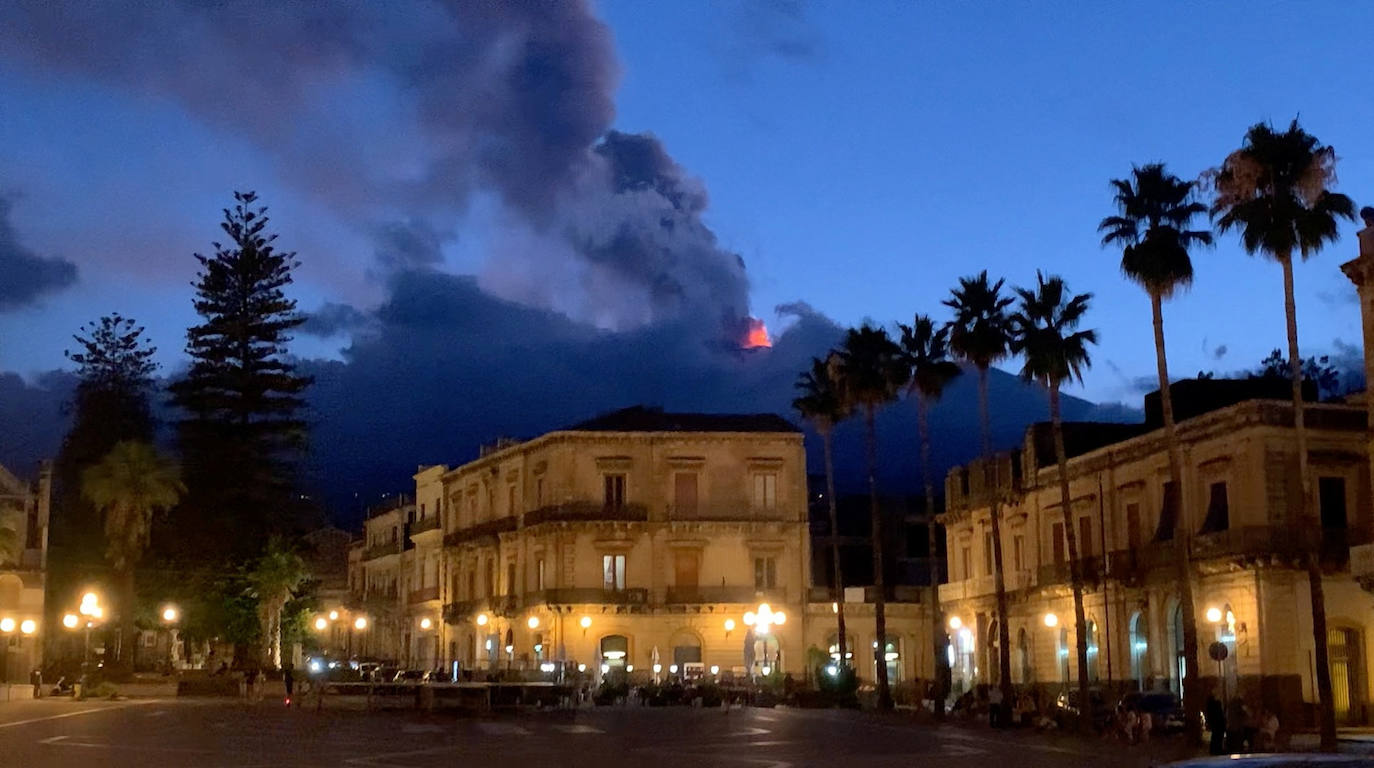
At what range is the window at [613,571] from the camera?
69.4 meters

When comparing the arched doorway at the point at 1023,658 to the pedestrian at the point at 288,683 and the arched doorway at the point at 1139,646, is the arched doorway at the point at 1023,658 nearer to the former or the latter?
the arched doorway at the point at 1139,646

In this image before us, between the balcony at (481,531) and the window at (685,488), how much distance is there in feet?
28.3

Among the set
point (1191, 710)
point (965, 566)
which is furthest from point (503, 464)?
point (1191, 710)

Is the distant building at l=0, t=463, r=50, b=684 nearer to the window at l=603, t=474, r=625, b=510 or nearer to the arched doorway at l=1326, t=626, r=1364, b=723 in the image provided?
the window at l=603, t=474, r=625, b=510

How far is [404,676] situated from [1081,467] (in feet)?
103

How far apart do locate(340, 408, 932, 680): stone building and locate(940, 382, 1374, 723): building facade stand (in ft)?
40.2

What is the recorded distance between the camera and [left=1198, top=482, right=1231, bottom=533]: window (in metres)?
43.0

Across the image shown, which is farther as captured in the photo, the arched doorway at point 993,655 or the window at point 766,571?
the window at point 766,571

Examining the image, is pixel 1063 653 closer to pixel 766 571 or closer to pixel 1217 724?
pixel 766 571

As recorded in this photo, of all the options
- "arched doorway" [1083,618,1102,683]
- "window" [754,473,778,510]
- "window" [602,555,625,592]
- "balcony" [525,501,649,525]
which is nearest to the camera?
"arched doorway" [1083,618,1102,683]

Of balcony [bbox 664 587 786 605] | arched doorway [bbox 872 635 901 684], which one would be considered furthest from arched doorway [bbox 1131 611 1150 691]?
balcony [bbox 664 587 786 605]

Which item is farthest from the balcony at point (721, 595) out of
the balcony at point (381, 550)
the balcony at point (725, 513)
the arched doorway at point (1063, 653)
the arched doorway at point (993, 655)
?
the balcony at point (381, 550)

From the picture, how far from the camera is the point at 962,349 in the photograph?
46.5 metres

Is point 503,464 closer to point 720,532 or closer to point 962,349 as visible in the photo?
point 720,532
